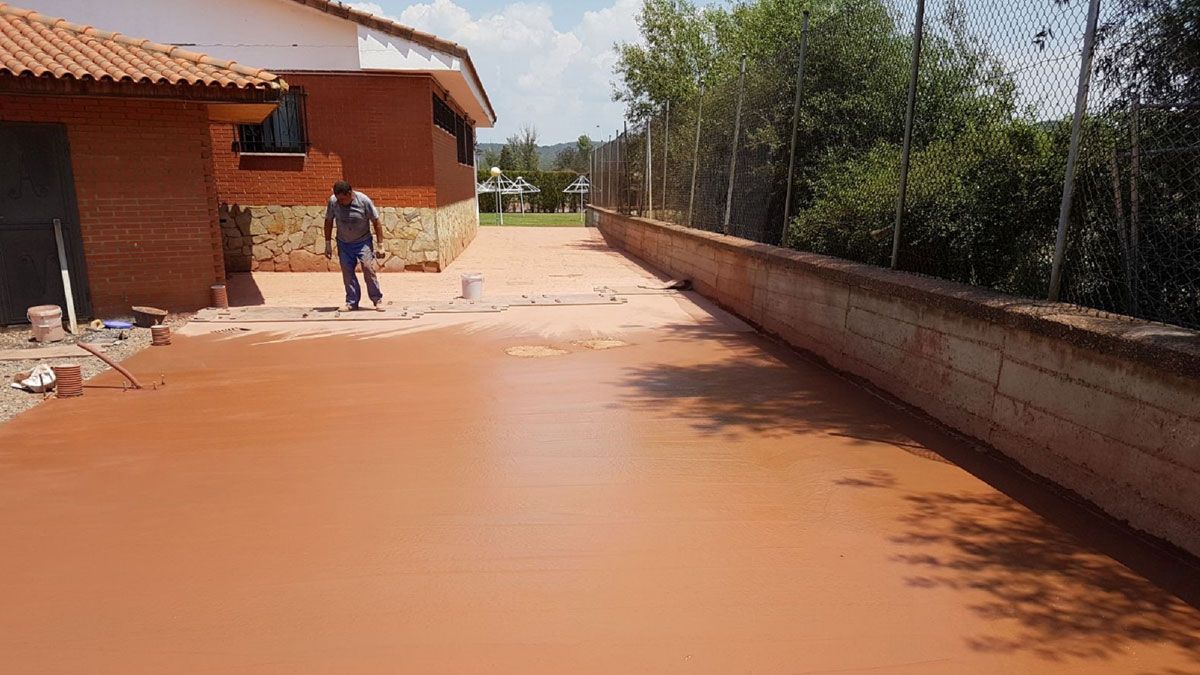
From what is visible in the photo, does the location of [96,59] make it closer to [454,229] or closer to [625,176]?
[454,229]

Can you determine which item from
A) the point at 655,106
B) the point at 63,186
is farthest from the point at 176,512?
the point at 655,106

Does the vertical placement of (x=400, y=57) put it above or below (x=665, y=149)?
above

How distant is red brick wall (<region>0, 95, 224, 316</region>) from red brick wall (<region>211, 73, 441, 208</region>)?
362 cm

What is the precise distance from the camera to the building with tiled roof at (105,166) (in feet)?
26.9

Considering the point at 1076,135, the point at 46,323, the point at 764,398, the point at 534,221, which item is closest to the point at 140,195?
the point at 46,323

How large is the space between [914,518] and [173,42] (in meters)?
13.7

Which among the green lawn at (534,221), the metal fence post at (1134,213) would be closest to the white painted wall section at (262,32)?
the metal fence post at (1134,213)

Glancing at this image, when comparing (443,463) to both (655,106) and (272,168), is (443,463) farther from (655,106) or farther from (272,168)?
(655,106)

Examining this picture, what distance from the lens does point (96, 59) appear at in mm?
8586

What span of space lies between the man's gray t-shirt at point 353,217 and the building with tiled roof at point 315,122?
4116 mm

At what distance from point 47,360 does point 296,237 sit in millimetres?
6511

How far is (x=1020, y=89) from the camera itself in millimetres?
4648

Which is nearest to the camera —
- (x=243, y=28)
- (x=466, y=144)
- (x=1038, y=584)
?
(x=1038, y=584)

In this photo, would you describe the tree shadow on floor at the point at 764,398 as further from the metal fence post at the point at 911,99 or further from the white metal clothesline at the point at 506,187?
the white metal clothesline at the point at 506,187
